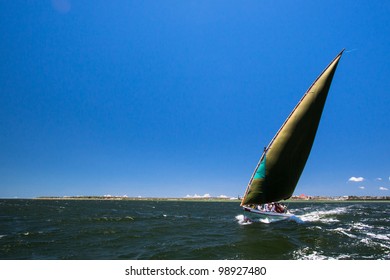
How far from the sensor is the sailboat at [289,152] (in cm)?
2880

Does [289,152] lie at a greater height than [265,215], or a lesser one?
greater

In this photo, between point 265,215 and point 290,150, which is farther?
point 265,215

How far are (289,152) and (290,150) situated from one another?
263 mm

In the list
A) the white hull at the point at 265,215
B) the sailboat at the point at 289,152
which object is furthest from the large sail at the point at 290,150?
the white hull at the point at 265,215

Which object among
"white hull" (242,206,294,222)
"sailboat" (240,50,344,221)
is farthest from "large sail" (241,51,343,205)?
"white hull" (242,206,294,222)

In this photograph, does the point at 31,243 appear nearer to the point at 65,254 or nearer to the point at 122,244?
the point at 65,254

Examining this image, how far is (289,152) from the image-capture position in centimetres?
2964

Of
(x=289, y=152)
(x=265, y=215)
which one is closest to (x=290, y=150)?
(x=289, y=152)

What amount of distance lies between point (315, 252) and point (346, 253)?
6.96ft

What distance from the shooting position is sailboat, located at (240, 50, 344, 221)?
28797mm

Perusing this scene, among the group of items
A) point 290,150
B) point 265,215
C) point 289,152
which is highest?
point 290,150

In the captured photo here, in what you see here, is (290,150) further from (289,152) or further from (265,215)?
(265,215)

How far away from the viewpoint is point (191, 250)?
19.4 m

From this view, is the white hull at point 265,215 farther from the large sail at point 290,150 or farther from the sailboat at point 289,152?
the large sail at point 290,150
